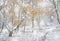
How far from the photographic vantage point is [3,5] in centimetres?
279

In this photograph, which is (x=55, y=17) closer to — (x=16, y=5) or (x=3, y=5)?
(x=16, y=5)

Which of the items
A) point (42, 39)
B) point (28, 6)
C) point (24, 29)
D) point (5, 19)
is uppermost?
point (28, 6)

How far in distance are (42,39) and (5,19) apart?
86 cm

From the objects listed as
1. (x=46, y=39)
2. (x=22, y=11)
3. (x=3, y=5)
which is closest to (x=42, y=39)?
(x=46, y=39)

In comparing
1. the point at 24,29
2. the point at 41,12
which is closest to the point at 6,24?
the point at 24,29

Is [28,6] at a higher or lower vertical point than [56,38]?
higher

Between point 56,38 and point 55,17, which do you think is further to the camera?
point 55,17

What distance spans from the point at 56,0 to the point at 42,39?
33.8 inches

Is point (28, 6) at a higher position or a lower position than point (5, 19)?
higher

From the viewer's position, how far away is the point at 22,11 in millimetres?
2770

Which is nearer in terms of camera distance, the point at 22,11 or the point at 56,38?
the point at 56,38

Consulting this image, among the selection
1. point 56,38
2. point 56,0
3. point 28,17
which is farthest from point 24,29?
point 56,0

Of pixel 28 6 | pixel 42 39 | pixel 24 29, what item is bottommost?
pixel 42 39

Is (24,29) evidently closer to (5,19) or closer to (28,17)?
(28,17)
